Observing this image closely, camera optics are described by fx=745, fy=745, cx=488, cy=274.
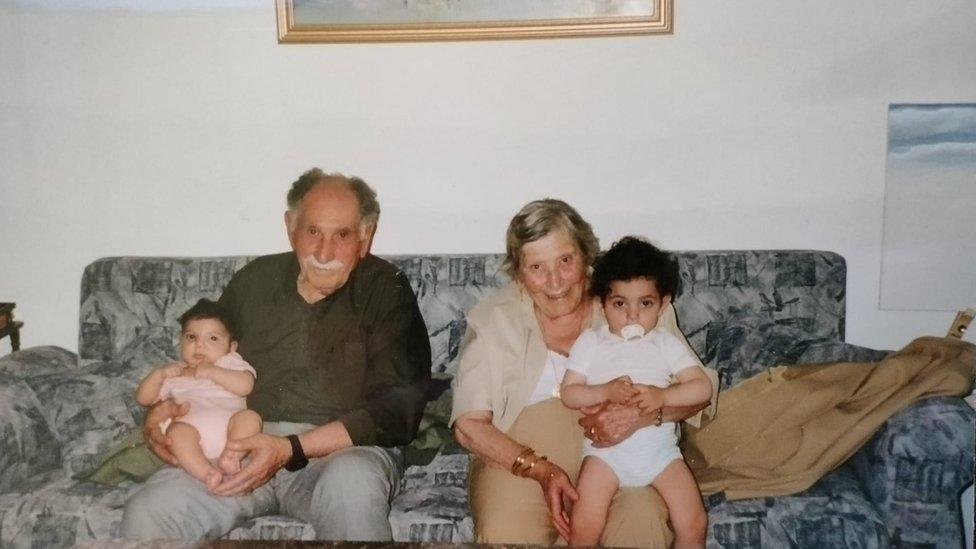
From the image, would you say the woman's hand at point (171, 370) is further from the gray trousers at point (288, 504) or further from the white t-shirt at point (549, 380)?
the white t-shirt at point (549, 380)

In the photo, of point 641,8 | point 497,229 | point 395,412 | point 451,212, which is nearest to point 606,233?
point 497,229

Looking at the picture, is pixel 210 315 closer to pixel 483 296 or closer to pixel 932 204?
pixel 483 296

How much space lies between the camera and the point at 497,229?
6.99 feet

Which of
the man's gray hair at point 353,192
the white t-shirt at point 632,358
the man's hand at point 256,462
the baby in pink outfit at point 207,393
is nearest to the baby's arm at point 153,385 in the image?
the baby in pink outfit at point 207,393

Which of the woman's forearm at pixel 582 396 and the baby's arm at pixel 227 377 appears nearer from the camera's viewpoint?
the woman's forearm at pixel 582 396

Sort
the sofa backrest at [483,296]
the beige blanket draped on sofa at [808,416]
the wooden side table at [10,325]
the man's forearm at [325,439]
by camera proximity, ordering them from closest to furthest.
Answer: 1. the beige blanket draped on sofa at [808,416]
2. the man's forearm at [325,439]
3. the sofa backrest at [483,296]
4. the wooden side table at [10,325]

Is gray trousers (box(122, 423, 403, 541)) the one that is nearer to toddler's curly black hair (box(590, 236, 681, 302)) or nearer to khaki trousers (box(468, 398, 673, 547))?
khaki trousers (box(468, 398, 673, 547))

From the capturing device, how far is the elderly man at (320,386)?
153cm

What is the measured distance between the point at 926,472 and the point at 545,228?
906 mm

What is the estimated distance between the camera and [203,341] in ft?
5.62

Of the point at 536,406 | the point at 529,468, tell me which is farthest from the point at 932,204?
the point at 529,468

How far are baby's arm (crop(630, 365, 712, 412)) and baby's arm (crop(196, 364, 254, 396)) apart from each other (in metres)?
0.87

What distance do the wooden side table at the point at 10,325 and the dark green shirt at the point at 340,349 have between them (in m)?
0.81

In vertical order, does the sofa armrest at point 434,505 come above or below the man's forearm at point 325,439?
below
